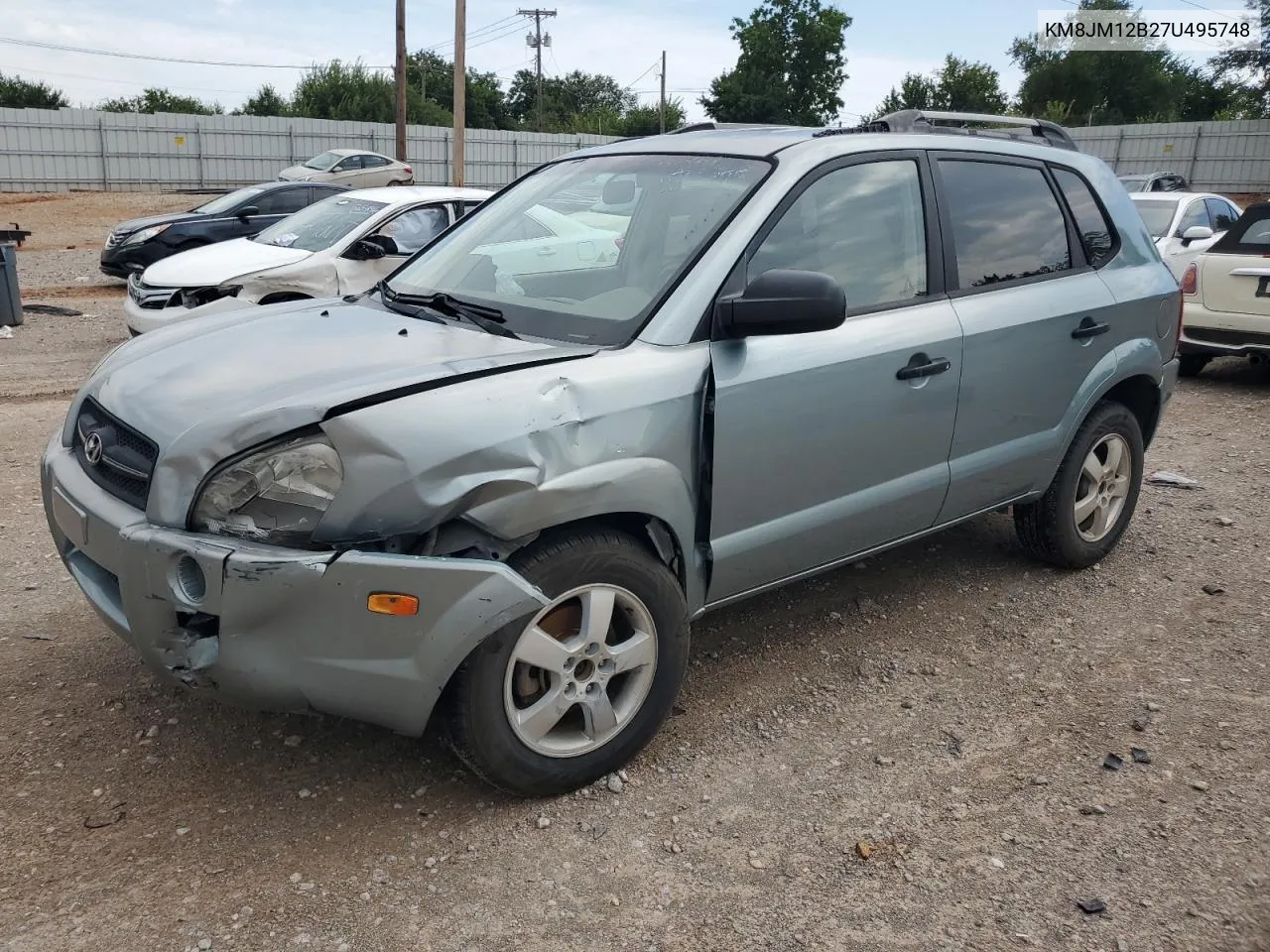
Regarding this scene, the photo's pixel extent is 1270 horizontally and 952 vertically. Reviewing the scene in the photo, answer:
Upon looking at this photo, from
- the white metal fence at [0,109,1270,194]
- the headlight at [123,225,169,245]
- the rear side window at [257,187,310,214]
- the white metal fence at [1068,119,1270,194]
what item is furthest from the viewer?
the white metal fence at [1068,119,1270,194]

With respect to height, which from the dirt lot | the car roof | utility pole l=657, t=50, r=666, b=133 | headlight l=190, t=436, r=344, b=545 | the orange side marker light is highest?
utility pole l=657, t=50, r=666, b=133

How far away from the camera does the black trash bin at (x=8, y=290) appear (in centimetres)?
1093

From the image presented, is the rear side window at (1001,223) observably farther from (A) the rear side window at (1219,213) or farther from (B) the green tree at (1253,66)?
(B) the green tree at (1253,66)

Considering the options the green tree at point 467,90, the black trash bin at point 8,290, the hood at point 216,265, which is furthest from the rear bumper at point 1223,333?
the green tree at point 467,90

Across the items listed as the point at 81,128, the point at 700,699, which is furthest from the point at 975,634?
the point at 81,128

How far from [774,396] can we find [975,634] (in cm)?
162

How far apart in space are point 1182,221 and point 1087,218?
7.95 m

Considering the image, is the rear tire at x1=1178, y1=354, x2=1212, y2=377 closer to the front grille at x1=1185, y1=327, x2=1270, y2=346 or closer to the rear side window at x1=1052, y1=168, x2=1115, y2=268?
the front grille at x1=1185, y1=327, x2=1270, y2=346

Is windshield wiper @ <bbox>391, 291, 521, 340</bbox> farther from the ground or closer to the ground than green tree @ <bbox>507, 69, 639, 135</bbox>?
closer to the ground

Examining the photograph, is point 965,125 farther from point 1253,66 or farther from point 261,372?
point 1253,66

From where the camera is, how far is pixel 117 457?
2898 millimetres

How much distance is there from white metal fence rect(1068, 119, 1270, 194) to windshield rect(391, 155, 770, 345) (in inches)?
1412

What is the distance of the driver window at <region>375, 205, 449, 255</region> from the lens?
945 cm

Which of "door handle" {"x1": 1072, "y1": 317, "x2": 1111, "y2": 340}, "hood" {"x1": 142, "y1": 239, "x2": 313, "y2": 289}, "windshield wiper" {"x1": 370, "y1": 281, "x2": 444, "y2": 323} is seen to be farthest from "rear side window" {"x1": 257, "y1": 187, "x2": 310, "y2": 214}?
"door handle" {"x1": 1072, "y1": 317, "x2": 1111, "y2": 340}
